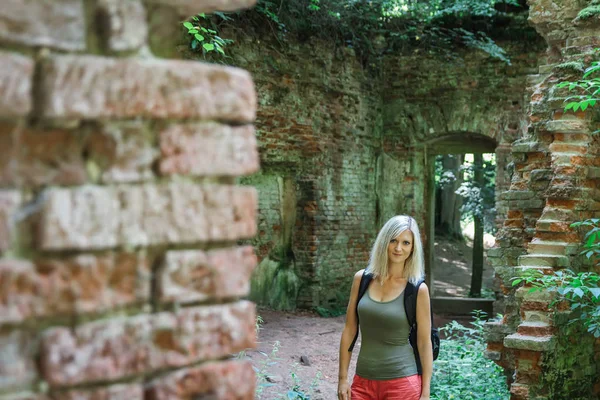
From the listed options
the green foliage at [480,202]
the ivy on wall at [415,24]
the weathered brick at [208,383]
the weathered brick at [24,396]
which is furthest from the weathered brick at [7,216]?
the green foliage at [480,202]

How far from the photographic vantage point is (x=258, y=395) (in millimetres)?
5617

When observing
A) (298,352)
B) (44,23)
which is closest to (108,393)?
(44,23)

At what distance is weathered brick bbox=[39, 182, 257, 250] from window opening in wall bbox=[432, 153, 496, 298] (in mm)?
11468

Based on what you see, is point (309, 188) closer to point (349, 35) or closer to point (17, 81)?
point (349, 35)

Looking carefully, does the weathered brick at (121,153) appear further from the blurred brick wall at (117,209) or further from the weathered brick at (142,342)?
the weathered brick at (142,342)

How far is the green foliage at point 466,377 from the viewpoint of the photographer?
5.52 m

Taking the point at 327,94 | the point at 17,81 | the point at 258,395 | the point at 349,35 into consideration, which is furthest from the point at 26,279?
the point at 349,35

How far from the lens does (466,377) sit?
5.99 metres

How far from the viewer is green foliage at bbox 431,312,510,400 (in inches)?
217

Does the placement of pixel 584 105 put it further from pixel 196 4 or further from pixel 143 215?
pixel 143 215

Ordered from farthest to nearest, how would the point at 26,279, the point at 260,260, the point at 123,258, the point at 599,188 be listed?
the point at 260,260 < the point at 599,188 < the point at 123,258 < the point at 26,279

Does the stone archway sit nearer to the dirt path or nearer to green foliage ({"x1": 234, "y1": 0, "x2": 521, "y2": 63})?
the dirt path

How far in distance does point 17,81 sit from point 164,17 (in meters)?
0.35

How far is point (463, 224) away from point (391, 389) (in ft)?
69.1
